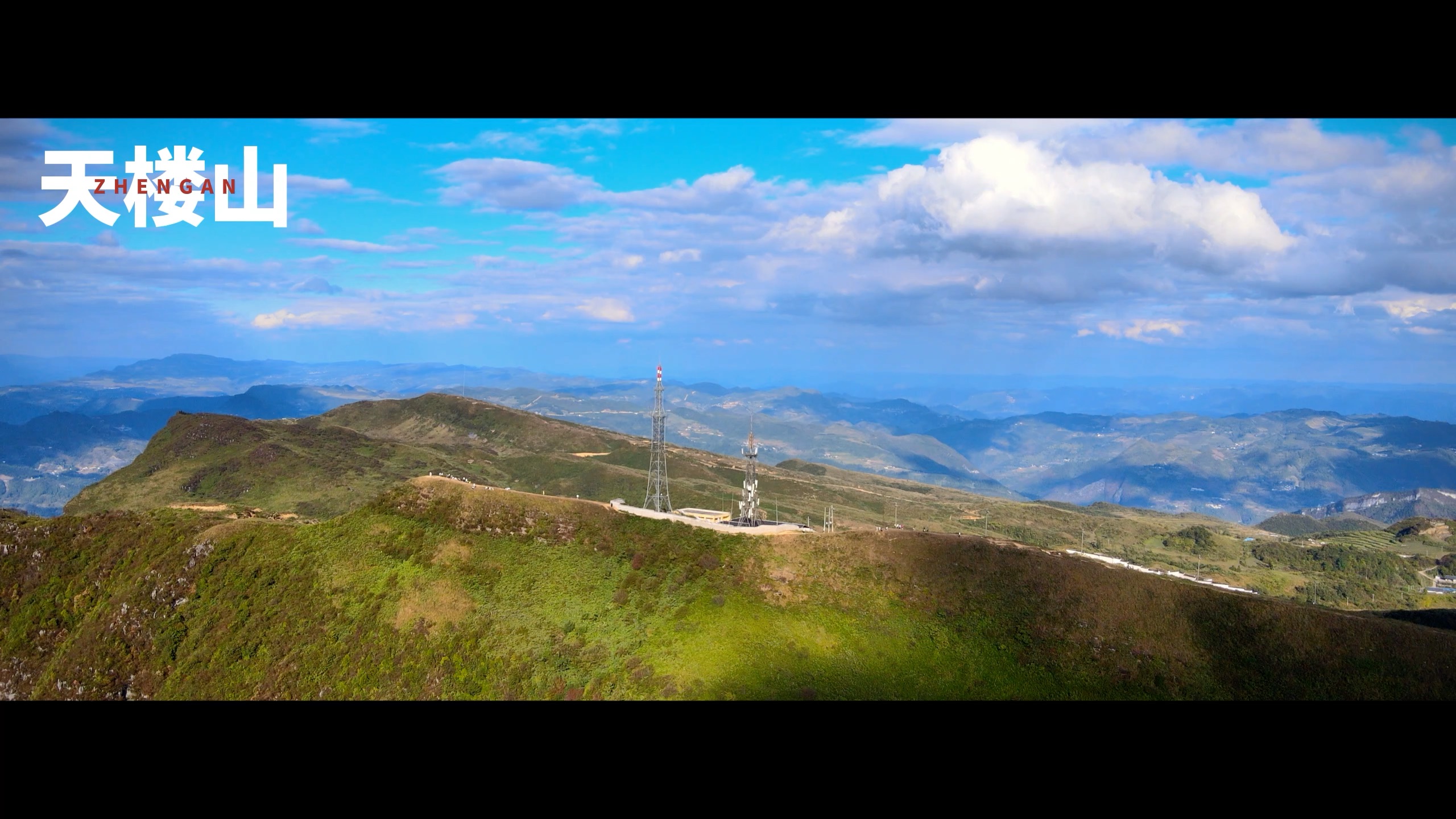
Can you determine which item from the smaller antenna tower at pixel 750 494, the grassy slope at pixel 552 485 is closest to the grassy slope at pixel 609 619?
the smaller antenna tower at pixel 750 494

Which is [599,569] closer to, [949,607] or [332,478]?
[949,607]

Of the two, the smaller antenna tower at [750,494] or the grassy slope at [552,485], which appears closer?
the smaller antenna tower at [750,494]

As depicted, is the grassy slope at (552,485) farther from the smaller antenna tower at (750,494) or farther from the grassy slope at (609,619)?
the grassy slope at (609,619)

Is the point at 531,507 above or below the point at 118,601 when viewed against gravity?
above

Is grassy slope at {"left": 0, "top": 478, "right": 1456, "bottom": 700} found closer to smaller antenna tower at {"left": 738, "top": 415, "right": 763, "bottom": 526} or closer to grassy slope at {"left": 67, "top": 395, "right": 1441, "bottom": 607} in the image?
smaller antenna tower at {"left": 738, "top": 415, "right": 763, "bottom": 526}

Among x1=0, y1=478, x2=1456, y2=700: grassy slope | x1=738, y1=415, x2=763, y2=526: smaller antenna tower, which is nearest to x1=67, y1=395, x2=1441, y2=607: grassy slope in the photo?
x1=738, y1=415, x2=763, y2=526: smaller antenna tower

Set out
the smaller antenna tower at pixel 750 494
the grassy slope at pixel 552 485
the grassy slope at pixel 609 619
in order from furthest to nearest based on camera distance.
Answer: the grassy slope at pixel 552 485 < the smaller antenna tower at pixel 750 494 < the grassy slope at pixel 609 619

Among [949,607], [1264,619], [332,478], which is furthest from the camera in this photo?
[332,478]
